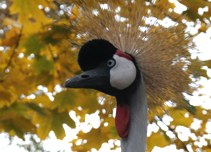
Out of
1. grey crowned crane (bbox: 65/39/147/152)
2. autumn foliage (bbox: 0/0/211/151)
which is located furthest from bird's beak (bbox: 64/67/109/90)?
autumn foliage (bbox: 0/0/211/151)

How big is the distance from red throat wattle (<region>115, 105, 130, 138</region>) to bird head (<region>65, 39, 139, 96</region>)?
65mm

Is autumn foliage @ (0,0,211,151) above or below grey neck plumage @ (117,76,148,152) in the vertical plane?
above

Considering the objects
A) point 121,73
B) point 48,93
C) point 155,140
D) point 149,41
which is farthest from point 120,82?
point 48,93

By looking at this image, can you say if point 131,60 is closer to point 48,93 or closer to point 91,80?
point 91,80

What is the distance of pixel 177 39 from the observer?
1.47 metres

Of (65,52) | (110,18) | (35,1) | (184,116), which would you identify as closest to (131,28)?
(110,18)

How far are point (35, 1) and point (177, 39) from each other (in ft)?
2.21

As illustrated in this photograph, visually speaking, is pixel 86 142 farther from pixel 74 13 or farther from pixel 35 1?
pixel 74 13

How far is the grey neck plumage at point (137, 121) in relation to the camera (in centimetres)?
136

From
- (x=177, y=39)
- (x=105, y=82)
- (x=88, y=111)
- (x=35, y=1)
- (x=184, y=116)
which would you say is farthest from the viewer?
(x=88, y=111)

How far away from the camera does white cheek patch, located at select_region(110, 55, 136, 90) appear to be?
1.35 meters

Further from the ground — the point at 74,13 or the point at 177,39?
the point at 74,13

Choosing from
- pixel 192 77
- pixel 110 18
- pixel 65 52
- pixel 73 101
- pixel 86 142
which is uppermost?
pixel 65 52

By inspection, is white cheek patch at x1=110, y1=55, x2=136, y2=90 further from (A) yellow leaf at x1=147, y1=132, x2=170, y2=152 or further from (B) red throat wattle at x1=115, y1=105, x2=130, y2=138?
(A) yellow leaf at x1=147, y1=132, x2=170, y2=152
